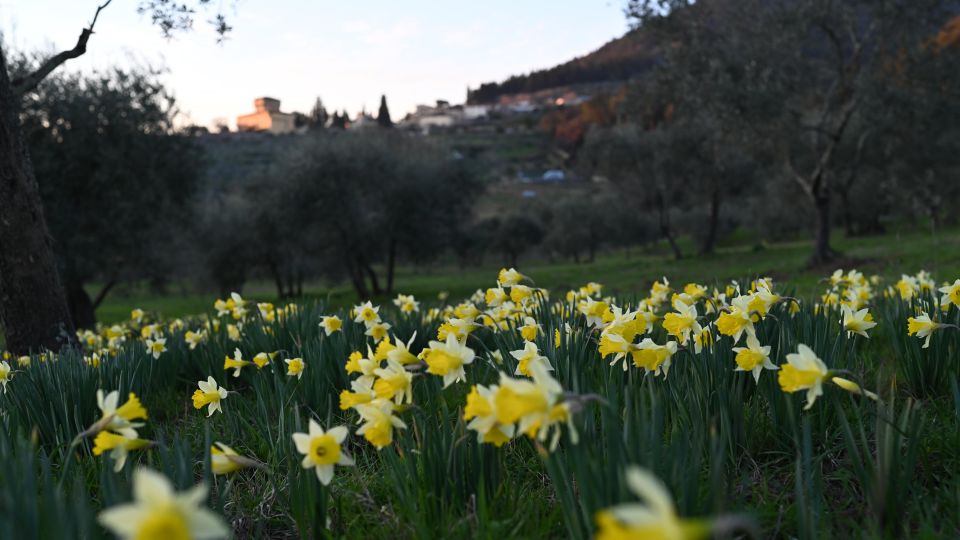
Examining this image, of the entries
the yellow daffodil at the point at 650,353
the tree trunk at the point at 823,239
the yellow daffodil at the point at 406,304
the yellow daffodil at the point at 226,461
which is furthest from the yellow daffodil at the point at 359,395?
the tree trunk at the point at 823,239

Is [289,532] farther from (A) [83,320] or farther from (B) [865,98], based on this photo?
(B) [865,98]

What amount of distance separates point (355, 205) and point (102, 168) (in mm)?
10248

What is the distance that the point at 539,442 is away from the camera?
197 centimetres

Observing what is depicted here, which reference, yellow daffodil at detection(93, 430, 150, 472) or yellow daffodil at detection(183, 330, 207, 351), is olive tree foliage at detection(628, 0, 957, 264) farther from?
yellow daffodil at detection(93, 430, 150, 472)

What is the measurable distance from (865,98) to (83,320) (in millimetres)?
22852

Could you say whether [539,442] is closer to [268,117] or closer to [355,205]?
[268,117]

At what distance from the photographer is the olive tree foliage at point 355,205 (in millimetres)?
25875

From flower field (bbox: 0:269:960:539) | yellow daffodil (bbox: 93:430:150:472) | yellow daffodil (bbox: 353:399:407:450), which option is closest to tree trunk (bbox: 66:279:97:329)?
flower field (bbox: 0:269:960:539)

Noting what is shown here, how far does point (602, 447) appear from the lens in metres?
2.27

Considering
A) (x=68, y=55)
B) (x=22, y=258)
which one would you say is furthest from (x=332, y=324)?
(x=68, y=55)

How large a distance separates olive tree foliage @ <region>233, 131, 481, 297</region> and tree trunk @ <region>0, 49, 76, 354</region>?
19510mm

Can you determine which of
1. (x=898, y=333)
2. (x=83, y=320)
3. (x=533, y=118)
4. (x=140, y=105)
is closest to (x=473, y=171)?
(x=140, y=105)

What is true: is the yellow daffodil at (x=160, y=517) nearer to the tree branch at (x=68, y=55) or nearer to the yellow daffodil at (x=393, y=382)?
the yellow daffodil at (x=393, y=382)

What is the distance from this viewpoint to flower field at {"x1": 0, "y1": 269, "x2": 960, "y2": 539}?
1568 mm
